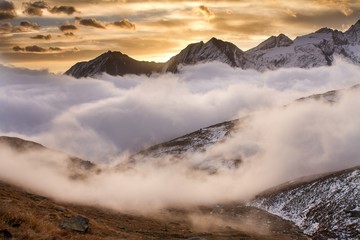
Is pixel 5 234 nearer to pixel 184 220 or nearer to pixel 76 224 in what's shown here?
pixel 76 224

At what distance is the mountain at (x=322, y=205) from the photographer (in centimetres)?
11131

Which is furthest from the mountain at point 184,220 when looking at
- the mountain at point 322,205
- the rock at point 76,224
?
the rock at point 76,224

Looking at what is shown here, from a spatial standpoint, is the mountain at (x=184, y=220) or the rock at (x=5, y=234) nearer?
the rock at (x=5, y=234)

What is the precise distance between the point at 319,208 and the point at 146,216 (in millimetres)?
54299

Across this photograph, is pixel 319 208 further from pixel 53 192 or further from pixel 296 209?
pixel 53 192

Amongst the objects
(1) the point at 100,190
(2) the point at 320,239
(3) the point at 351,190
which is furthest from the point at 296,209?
(1) the point at 100,190

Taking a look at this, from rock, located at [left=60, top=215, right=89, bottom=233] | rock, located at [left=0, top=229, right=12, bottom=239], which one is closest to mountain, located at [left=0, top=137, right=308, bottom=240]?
rock, located at [left=60, top=215, right=89, bottom=233]

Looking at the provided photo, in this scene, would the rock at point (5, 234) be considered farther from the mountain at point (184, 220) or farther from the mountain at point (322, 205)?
the mountain at point (322, 205)

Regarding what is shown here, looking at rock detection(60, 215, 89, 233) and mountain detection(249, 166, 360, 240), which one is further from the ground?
rock detection(60, 215, 89, 233)

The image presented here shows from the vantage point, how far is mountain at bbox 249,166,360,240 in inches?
4382

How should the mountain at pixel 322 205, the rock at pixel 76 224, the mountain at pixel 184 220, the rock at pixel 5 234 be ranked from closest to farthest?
1. the rock at pixel 5 234
2. the rock at pixel 76 224
3. the mountain at pixel 184 220
4. the mountain at pixel 322 205

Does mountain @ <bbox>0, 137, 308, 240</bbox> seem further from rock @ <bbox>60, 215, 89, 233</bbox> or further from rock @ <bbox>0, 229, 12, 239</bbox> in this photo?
rock @ <bbox>0, 229, 12, 239</bbox>

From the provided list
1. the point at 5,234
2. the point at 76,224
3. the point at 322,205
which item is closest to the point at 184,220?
the point at 322,205

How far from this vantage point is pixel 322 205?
416 ft
